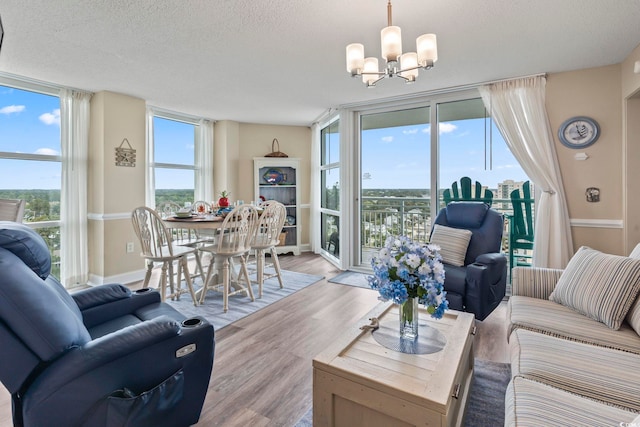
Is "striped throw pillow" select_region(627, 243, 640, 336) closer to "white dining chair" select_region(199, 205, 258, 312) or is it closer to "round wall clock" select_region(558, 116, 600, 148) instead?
"round wall clock" select_region(558, 116, 600, 148)

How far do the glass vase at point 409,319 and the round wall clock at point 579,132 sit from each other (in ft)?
9.70

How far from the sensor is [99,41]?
2561 millimetres

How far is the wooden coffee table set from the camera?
3.73ft

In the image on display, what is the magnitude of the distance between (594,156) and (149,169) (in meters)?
5.53

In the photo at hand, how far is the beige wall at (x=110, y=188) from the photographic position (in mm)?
3879

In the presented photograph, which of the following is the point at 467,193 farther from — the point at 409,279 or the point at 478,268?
the point at 409,279

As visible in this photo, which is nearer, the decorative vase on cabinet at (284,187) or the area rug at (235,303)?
the area rug at (235,303)

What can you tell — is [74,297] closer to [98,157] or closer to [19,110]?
[98,157]

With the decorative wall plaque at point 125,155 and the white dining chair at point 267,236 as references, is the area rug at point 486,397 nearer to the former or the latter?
the white dining chair at point 267,236

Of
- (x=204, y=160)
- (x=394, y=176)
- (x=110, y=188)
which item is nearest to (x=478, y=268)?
(x=394, y=176)

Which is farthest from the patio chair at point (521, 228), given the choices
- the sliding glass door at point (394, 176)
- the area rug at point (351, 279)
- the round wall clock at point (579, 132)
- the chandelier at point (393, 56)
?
the chandelier at point (393, 56)

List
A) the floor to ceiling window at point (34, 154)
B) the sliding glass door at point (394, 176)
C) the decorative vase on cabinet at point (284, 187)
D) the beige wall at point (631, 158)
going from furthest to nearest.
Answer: the decorative vase on cabinet at point (284, 187)
the sliding glass door at point (394, 176)
the floor to ceiling window at point (34, 154)
the beige wall at point (631, 158)

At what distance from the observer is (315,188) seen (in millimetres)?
5875

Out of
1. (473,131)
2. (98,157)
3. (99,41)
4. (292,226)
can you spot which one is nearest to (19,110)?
(98,157)
